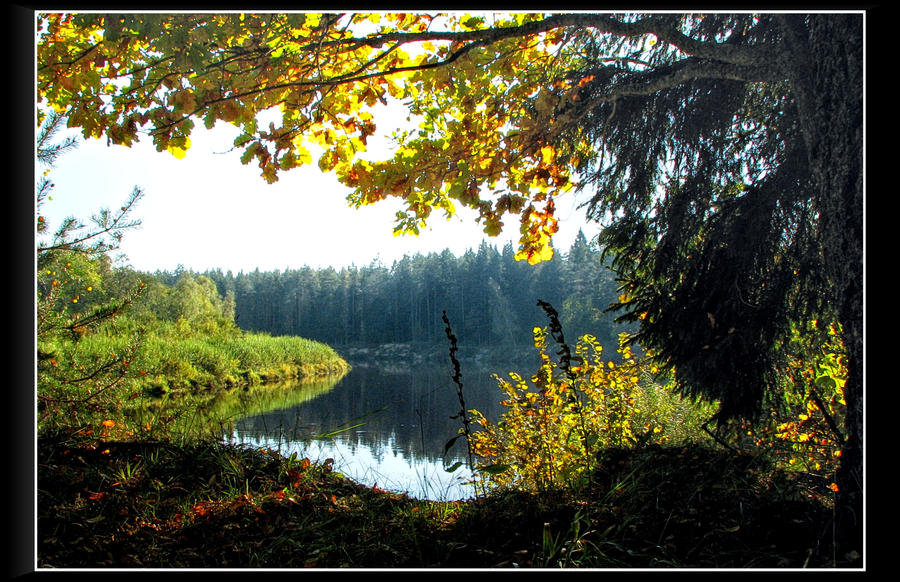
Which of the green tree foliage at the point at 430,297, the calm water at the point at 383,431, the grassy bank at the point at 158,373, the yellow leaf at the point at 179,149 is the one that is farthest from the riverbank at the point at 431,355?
the yellow leaf at the point at 179,149

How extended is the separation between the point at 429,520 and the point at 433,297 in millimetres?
26848

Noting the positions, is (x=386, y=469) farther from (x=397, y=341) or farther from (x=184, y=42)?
(x=397, y=341)

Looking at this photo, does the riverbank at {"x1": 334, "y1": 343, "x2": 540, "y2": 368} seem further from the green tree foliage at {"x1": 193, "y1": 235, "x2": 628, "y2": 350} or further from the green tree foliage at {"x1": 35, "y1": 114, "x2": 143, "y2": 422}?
the green tree foliage at {"x1": 35, "y1": 114, "x2": 143, "y2": 422}

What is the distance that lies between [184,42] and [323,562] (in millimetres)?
1896

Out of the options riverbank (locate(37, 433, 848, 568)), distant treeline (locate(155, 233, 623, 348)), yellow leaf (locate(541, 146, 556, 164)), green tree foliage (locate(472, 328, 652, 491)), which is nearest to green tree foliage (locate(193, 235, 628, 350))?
distant treeline (locate(155, 233, 623, 348))

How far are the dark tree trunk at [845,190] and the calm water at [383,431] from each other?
1.64m

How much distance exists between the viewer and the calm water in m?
3.04

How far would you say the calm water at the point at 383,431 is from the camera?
9.98 feet

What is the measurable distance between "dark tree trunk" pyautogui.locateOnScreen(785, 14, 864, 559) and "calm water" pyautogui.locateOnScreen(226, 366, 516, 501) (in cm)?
164

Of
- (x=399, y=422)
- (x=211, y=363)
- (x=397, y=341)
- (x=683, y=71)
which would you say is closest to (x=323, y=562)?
(x=683, y=71)

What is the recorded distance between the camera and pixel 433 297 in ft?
94.6

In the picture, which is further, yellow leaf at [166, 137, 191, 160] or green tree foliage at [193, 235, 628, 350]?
green tree foliage at [193, 235, 628, 350]

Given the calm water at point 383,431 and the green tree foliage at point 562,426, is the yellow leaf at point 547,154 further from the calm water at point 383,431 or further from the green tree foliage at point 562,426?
the calm water at point 383,431
